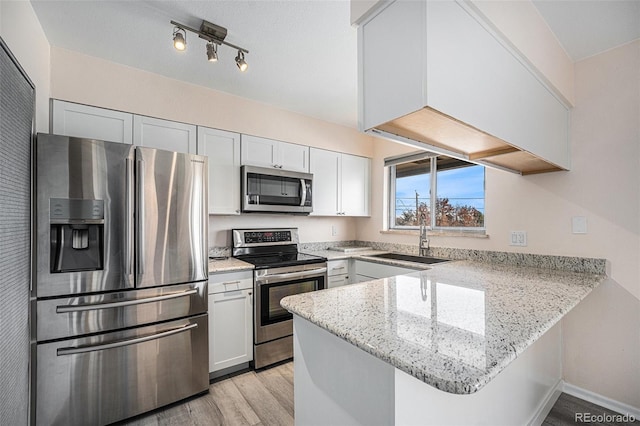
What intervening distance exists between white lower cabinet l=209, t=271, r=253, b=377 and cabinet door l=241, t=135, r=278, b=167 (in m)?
1.10

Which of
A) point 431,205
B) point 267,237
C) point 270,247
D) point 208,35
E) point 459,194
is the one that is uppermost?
point 208,35

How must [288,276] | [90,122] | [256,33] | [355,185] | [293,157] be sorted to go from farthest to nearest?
1. [355,185]
2. [293,157]
3. [288,276]
4. [90,122]
5. [256,33]

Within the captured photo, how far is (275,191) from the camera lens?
9.39 feet

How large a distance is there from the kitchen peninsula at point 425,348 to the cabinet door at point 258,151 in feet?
5.91

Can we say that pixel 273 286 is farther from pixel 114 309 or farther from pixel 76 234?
pixel 76 234

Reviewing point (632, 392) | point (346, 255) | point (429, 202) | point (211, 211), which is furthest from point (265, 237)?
point (632, 392)

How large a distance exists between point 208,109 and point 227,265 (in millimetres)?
1427

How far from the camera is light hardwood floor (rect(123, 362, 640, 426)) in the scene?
5.90 feet

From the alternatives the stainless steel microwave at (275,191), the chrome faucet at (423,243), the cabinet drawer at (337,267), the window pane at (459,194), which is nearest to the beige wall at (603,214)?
the window pane at (459,194)

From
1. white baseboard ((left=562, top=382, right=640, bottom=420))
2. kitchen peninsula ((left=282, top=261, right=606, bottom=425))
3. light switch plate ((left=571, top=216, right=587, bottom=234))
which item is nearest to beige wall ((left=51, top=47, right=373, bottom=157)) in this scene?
kitchen peninsula ((left=282, top=261, right=606, bottom=425))

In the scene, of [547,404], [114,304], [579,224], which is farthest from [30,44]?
[547,404]

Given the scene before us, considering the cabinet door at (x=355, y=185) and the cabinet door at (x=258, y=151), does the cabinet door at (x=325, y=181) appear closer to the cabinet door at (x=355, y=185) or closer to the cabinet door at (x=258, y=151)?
the cabinet door at (x=355, y=185)

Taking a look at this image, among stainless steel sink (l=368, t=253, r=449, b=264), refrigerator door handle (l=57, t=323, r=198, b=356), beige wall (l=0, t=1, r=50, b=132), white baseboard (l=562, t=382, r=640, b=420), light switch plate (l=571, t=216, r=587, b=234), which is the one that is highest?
beige wall (l=0, t=1, r=50, b=132)

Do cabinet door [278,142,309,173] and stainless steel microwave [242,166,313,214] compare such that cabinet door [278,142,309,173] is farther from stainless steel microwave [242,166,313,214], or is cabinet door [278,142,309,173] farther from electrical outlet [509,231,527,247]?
electrical outlet [509,231,527,247]
